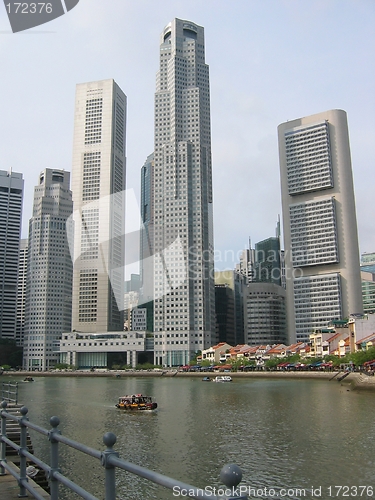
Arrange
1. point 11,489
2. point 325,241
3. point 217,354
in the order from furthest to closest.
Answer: point 325,241, point 217,354, point 11,489

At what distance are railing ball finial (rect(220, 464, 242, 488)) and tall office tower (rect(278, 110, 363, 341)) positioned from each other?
187 meters

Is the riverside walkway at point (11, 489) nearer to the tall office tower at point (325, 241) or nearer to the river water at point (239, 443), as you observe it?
the river water at point (239, 443)

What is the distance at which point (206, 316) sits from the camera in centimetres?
19888

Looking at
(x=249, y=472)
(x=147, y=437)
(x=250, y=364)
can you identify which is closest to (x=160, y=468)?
(x=249, y=472)

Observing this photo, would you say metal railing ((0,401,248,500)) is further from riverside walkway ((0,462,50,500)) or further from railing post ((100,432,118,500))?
riverside walkway ((0,462,50,500))

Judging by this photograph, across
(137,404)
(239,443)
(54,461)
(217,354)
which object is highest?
(54,461)

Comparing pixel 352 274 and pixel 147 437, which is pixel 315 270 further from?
pixel 147 437

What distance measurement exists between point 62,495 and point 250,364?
138879 millimetres

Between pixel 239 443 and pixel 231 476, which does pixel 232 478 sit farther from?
pixel 239 443

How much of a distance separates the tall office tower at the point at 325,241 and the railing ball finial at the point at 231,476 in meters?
187

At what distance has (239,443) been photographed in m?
34.0

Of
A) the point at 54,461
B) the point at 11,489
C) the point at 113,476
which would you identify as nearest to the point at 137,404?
the point at 11,489

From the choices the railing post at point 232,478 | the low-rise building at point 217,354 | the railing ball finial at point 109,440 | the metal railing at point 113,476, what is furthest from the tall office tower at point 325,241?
the railing post at point 232,478

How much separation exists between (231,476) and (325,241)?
193m
